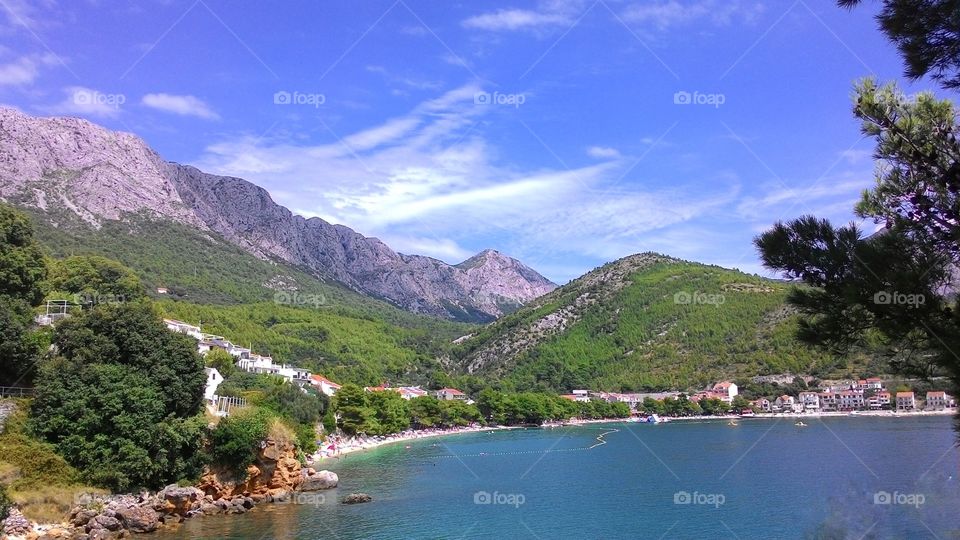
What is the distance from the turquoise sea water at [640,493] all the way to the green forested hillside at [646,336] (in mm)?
50981

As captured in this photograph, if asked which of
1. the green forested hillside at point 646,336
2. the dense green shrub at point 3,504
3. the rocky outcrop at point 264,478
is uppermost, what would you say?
the green forested hillside at point 646,336

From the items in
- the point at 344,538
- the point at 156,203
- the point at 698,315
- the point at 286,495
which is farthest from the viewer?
the point at 698,315

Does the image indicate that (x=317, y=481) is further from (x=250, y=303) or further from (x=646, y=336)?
(x=646, y=336)

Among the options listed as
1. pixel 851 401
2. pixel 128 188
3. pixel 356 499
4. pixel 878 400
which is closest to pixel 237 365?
pixel 356 499

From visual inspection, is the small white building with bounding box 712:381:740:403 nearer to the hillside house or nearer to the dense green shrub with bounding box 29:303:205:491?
the hillside house

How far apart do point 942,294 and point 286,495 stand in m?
26.6

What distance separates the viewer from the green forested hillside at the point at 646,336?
104062 mm

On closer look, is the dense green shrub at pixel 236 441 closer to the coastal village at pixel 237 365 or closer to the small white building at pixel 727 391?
the coastal village at pixel 237 365

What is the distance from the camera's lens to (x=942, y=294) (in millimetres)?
6086

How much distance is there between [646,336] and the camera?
118 meters

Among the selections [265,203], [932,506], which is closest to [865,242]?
[932,506]

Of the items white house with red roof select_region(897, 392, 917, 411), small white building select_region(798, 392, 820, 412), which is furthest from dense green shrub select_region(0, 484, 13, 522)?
white house with red roof select_region(897, 392, 917, 411)

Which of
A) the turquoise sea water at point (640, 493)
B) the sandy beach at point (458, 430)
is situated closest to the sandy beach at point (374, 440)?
the sandy beach at point (458, 430)

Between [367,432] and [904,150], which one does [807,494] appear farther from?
[367,432]
